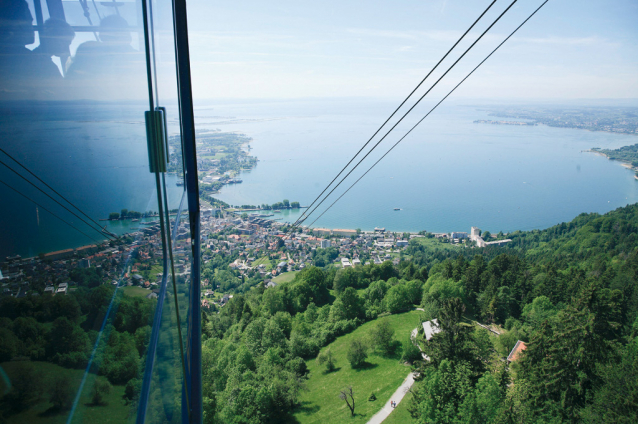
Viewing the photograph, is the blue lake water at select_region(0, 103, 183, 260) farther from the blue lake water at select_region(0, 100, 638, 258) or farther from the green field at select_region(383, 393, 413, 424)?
the green field at select_region(383, 393, 413, 424)

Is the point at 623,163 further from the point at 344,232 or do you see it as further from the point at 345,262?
the point at 345,262

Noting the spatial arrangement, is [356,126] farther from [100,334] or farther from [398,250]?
[100,334]

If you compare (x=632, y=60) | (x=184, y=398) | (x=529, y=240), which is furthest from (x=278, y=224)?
(x=632, y=60)

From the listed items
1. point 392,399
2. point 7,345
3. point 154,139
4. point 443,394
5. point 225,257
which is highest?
point 154,139

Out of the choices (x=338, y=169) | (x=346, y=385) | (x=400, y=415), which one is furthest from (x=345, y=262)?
(x=338, y=169)

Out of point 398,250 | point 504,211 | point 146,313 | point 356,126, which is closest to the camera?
point 146,313

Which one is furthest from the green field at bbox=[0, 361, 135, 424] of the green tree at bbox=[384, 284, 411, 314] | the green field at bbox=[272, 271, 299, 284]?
the green field at bbox=[272, 271, 299, 284]

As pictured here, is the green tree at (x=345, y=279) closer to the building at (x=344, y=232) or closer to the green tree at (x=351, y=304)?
the green tree at (x=351, y=304)

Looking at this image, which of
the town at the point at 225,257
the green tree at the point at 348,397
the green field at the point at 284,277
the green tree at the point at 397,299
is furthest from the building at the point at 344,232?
the green tree at the point at 348,397
